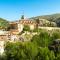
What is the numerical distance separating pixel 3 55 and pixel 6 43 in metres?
3.70

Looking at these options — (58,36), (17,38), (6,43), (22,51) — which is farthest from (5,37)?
(22,51)

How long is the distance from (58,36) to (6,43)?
583 centimetres

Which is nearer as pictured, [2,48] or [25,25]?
[2,48]

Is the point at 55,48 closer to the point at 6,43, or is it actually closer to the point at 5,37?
the point at 6,43

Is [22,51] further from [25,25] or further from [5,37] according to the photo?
[25,25]

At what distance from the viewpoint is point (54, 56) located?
22672mm

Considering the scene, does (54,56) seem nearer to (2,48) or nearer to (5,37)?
(2,48)

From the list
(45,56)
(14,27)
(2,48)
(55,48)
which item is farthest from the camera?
(14,27)

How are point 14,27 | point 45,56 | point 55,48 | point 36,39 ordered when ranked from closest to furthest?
1. point 45,56
2. point 55,48
3. point 36,39
4. point 14,27

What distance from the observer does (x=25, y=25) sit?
38.9 meters

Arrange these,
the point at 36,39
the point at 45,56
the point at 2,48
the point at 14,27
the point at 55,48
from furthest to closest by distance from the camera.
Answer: the point at 14,27 → the point at 36,39 → the point at 2,48 → the point at 55,48 → the point at 45,56

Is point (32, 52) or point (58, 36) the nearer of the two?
point (32, 52)

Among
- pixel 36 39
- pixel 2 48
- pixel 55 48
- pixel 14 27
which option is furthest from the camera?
pixel 14 27

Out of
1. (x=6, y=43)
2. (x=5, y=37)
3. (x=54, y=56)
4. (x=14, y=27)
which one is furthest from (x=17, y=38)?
(x=54, y=56)
